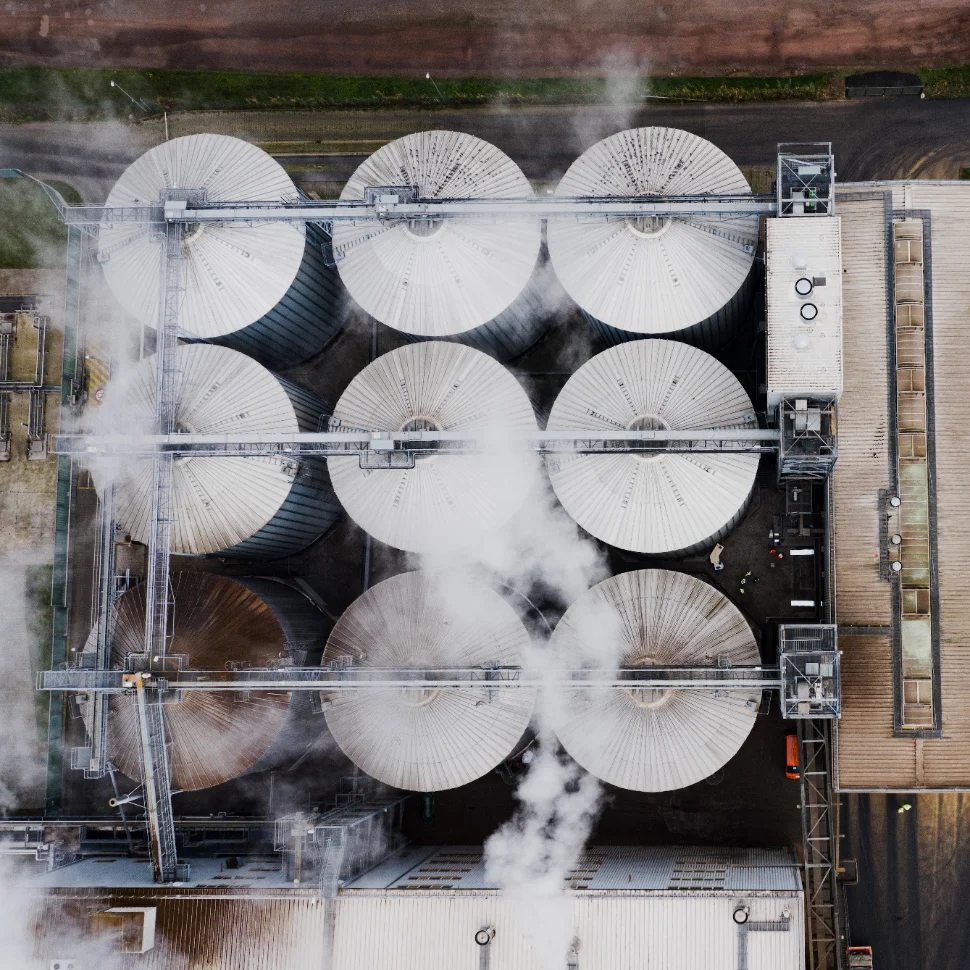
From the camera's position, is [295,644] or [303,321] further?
[303,321]

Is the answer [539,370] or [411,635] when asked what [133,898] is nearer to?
[411,635]

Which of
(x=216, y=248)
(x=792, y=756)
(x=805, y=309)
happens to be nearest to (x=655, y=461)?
(x=805, y=309)

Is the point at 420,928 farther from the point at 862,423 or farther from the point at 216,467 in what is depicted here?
the point at 862,423

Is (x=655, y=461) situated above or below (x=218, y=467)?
above

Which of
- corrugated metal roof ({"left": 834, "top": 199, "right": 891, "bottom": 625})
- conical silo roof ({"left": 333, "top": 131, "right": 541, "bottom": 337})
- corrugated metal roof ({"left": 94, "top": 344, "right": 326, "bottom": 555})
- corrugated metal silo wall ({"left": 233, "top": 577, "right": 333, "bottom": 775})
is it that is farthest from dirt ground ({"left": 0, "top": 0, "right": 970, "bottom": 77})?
corrugated metal silo wall ({"left": 233, "top": 577, "right": 333, "bottom": 775})

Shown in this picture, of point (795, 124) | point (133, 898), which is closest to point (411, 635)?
point (133, 898)

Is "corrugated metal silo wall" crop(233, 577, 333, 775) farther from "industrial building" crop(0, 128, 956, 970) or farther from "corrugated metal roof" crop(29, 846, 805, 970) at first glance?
A: "corrugated metal roof" crop(29, 846, 805, 970)

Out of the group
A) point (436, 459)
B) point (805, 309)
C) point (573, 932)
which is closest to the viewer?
point (805, 309)
